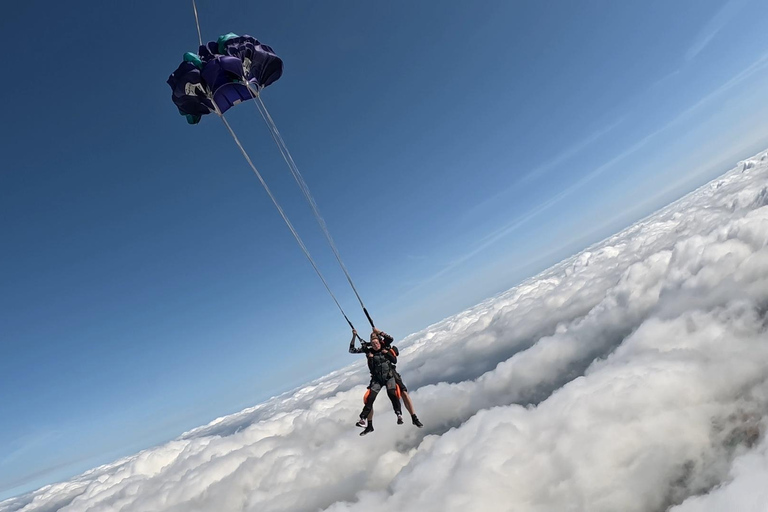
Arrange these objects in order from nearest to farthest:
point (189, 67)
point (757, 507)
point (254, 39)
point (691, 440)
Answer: point (189, 67)
point (254, 39)
point (757, 507)
point (691, 440)

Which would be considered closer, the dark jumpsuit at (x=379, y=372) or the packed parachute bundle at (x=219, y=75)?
the packed parachute bundle at (x=219, y=75)

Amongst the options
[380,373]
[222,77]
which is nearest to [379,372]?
[380,373]

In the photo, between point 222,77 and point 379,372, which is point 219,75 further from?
point 379,372

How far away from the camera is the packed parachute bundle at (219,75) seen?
996 cm

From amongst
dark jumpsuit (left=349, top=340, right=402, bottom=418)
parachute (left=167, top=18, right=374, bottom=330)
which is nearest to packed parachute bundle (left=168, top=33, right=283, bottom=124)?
parachute (left=167, top=18, right=374, bottom=330)

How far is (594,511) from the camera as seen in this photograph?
186250 millimetres

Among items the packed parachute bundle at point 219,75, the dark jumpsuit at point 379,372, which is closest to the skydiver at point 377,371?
the dark jumpsuit at point 379,372

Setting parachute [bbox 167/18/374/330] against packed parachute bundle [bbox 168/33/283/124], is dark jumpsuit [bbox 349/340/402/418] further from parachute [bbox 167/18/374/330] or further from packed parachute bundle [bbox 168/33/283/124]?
packed parachute bundle [bbox 168/33/283/124]

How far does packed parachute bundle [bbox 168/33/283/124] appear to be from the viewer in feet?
32.7

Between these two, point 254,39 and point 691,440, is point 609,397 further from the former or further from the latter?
point 254,39

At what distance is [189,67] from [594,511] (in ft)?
813

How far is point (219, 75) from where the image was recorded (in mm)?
10055

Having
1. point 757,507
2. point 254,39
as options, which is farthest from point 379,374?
point 757,507

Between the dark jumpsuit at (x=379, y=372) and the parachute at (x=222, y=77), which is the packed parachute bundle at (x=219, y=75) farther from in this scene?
the dark jumpsuit at (x=379, y=372)
